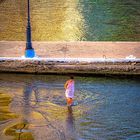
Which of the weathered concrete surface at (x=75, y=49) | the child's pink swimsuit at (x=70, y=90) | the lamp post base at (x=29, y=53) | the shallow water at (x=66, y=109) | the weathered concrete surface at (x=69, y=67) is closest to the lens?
the shallow water at (x=66, y=109)

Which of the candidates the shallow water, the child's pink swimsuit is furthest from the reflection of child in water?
the shallow water

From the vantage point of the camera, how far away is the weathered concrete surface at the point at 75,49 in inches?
793

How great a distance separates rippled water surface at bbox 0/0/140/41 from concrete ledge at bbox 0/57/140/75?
467 centimetres

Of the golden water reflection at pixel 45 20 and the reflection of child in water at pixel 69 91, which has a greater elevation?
the golden water reflection at pixel 45 20

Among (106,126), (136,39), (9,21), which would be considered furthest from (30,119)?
(9,21)

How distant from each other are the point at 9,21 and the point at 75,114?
13.8 m

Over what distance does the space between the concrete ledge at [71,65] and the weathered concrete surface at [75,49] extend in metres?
0.71

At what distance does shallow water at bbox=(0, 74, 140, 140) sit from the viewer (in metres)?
13.9

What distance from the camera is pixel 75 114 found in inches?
596

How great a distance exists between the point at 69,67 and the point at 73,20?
32.4 feet

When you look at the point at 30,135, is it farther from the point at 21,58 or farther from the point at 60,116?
the point at 21,58

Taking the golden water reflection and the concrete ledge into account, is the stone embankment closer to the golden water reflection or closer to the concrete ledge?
the concrete ledge

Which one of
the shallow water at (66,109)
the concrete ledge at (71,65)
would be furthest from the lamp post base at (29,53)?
the shallow water at (66,109)

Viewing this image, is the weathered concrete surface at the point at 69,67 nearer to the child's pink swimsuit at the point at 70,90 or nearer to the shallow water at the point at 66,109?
the shallow water at the point at 66,109
